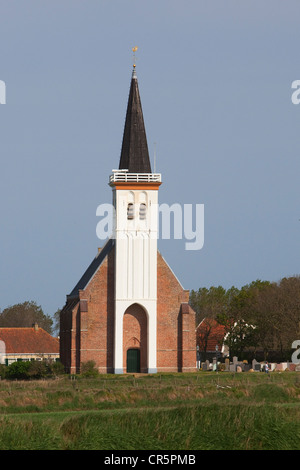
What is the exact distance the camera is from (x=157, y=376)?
198 ft

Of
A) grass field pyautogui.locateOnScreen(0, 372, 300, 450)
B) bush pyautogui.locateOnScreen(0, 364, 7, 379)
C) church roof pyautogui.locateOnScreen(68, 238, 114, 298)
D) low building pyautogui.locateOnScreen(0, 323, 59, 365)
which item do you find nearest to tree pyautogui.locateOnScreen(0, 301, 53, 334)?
low building pyautogui.locateOnScreen(0, 323, 59, 365)

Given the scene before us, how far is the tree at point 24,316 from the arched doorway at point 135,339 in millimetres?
71861

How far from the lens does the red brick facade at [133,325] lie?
64.6 meters

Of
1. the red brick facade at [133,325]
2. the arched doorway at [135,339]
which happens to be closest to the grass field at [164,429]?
the red brick facade at [133,325]

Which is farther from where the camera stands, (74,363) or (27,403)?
(74,363)

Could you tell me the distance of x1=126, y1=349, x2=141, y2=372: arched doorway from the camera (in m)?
65.3

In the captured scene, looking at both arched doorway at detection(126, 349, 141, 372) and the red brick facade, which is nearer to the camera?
the red brick facade

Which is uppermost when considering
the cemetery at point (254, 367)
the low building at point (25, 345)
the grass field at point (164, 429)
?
the low building at point (25, 345)

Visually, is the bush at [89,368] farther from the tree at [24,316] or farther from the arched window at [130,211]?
the tree at [24,316]

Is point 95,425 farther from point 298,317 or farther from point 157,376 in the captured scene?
point 298,317

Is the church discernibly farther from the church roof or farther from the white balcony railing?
the church roof

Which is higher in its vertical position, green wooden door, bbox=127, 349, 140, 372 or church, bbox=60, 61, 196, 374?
church, bbox=60, 61, 196, 374

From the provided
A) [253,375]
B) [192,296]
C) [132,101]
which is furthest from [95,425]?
[192,296]
